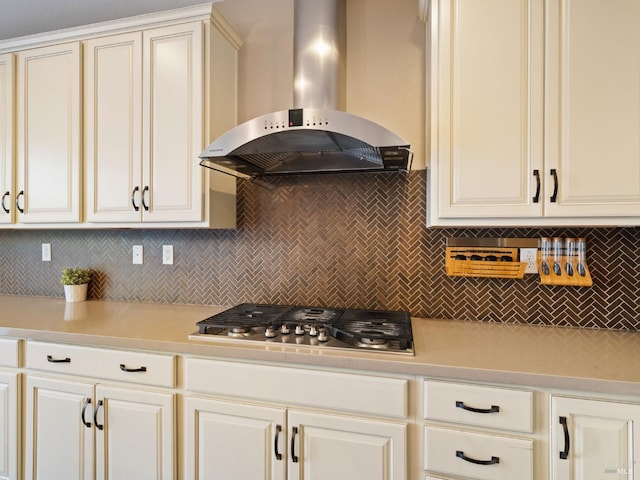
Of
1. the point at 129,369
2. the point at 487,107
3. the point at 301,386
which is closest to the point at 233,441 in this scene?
the point at 301,386

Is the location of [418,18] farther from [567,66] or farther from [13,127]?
[13,127]

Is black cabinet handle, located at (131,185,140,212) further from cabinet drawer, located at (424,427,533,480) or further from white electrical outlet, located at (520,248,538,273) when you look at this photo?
white electrical outlet, located at (520,248,538,273)

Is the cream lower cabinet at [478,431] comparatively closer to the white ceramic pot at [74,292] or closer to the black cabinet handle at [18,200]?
the white ceramic pot at [74,292]

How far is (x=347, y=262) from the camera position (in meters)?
1.80

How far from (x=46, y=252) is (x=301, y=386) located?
2.12 m

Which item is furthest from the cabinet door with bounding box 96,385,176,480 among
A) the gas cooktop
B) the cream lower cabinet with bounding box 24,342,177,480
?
the gas cooktop

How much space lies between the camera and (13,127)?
6.25 feet

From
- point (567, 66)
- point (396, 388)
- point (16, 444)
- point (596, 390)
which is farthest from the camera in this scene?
point (16, 444)

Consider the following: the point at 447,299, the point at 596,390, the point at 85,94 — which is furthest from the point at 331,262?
the point at 85,94

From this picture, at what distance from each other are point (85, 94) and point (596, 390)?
2.55 meters

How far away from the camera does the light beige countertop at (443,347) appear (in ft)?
3.38

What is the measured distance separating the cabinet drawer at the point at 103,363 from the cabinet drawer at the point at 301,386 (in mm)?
118

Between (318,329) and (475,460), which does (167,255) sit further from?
(475,460)

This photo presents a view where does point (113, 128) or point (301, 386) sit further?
point (113, 128)
